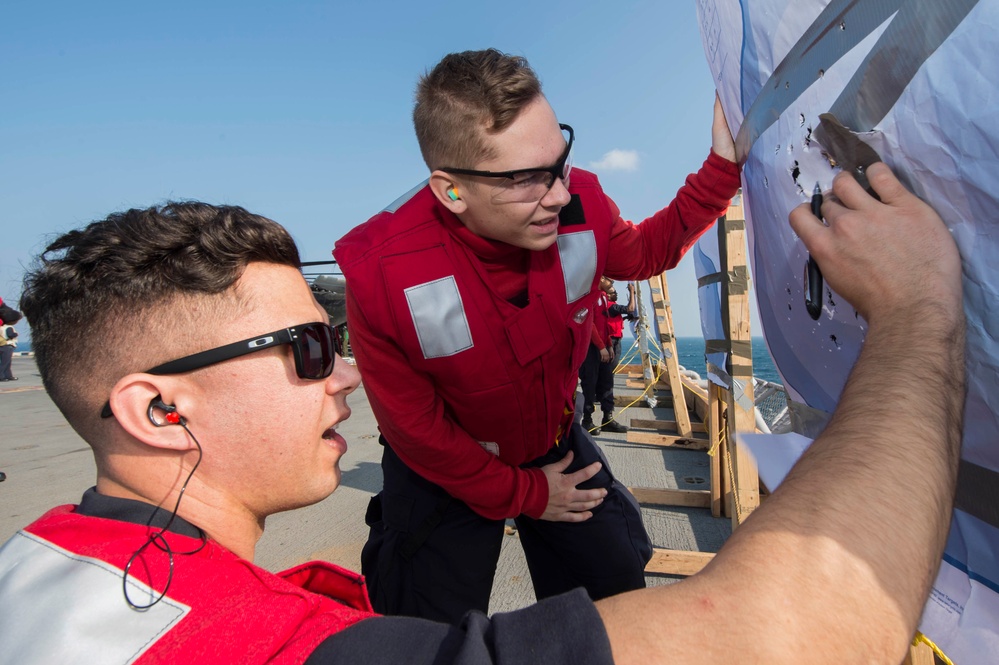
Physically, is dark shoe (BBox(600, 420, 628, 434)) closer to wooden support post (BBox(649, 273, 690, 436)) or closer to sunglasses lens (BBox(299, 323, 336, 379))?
wooden support post (BBox(649, 273, 690, 436))

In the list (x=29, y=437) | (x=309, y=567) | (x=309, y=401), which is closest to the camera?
(x=309, y=401)

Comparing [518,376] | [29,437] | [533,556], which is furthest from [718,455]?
[29,437]

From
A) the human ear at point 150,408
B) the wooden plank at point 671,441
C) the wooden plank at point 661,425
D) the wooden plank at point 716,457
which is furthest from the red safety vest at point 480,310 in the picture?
the wooden plank at point 661,425

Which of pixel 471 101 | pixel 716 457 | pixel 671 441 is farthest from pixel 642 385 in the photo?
pixel 471 101

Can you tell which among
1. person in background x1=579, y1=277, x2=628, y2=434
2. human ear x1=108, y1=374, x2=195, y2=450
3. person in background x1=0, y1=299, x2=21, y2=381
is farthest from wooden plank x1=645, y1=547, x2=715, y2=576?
person in background x1=0, y1=299, x2=21, y2=381

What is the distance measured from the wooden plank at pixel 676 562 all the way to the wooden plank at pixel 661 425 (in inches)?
164

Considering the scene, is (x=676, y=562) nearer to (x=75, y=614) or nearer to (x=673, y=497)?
(x=673, y=497)

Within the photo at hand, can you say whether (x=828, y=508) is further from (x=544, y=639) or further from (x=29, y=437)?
(x=29, y=437)

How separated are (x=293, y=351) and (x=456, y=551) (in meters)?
1.18

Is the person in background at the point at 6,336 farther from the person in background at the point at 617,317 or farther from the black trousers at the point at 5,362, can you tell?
the person in background at the point at 617,317

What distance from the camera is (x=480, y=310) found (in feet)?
6.06

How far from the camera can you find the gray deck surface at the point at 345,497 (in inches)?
144

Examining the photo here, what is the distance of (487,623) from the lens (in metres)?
0.81

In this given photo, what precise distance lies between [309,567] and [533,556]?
45.2 inches
